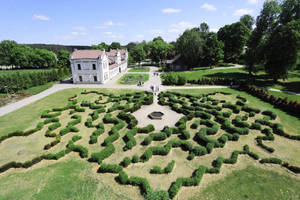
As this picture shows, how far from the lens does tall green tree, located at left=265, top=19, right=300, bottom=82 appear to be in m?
Result: 34.9

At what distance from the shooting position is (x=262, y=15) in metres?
45.4

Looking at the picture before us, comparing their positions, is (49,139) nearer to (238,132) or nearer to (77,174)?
(77,174)

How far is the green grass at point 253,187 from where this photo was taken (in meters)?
12.0

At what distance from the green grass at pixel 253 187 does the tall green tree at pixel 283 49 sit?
35.3 metres

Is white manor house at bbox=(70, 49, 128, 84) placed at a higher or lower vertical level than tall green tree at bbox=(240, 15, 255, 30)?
lower

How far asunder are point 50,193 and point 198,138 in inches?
647

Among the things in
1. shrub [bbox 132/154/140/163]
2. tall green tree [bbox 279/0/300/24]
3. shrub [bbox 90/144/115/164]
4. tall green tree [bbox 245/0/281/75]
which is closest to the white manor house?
shrub [bbox 90/144/115/164]

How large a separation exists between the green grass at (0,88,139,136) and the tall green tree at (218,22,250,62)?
75.2m

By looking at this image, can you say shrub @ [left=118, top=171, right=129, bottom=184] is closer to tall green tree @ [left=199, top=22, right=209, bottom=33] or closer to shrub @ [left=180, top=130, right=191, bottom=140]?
shrub @ [left=180, top=130, right=191, bottom=140]

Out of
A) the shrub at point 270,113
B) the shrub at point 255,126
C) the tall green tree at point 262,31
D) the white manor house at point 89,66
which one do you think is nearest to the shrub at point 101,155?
the shrub at point 255,126

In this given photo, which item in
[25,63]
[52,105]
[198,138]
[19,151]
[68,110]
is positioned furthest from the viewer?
[25,63]

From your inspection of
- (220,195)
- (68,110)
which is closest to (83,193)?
(220,195)

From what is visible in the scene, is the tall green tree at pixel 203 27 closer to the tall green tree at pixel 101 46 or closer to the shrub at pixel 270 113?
the tall green tree at pixel 101 46

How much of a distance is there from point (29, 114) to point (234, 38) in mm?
83709
